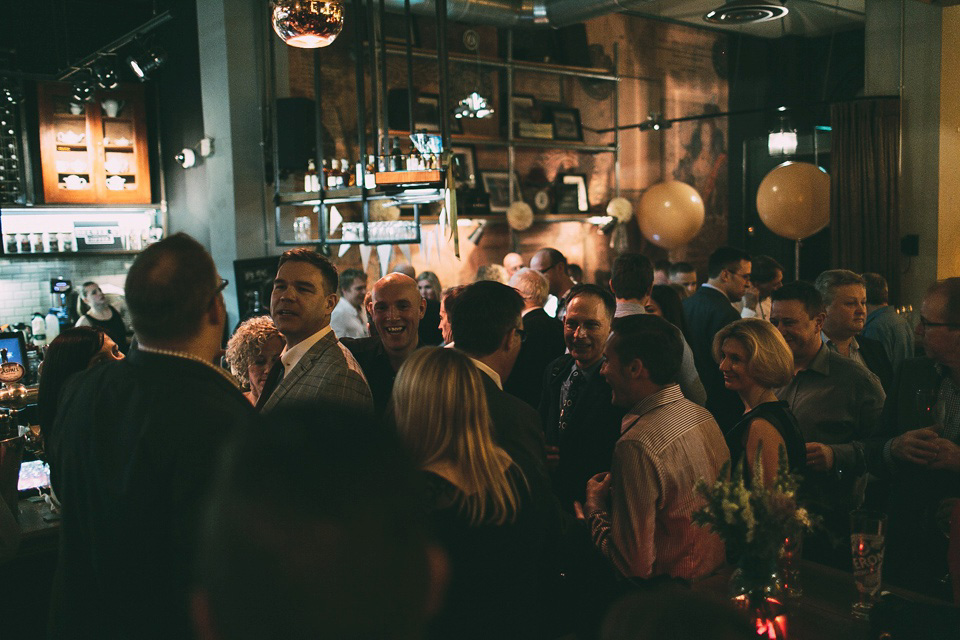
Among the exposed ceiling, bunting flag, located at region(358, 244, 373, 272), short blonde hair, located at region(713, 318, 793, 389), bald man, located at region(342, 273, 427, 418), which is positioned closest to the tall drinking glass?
short blonde hair, located at region(713, 318, 793, 389)

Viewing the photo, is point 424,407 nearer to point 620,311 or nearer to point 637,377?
point 637,377

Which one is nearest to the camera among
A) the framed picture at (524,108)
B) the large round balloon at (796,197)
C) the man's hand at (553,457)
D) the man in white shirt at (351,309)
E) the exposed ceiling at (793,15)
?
the man's hand at (553,457)

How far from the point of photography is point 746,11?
19.5 ft

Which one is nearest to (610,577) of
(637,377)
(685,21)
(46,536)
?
(637,377)

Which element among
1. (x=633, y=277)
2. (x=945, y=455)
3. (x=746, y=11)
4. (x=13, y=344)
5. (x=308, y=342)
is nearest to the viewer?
(x=945, y=455)

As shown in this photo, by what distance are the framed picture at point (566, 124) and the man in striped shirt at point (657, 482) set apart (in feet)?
23.4

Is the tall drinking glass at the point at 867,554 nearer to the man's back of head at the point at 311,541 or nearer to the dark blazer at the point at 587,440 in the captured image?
the dark blazer at the point at 587,440

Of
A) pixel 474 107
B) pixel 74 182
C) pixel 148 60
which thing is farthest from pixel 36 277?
pixel 474 107

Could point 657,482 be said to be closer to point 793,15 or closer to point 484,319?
point 484,319

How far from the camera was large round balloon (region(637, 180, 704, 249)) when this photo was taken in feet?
30.3

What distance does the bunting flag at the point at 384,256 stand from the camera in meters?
7.79

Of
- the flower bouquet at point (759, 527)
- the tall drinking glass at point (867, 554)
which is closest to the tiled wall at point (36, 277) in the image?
the flower bouquet at point (759, 527)

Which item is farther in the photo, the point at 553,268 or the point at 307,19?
the point at 553,268

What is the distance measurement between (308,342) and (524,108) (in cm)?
676
